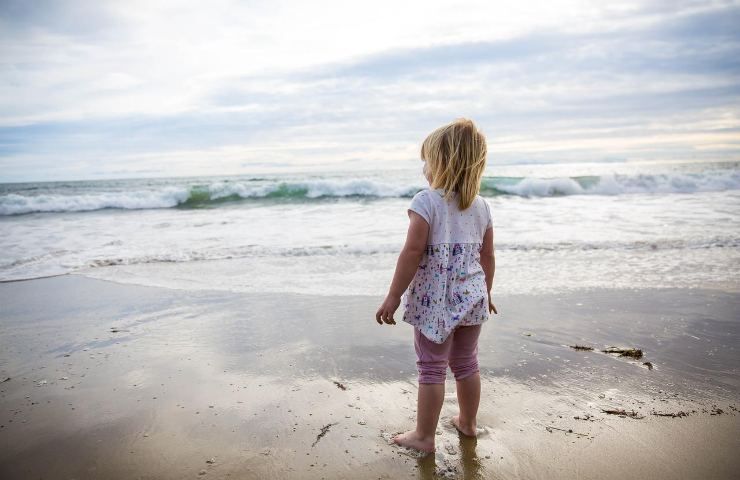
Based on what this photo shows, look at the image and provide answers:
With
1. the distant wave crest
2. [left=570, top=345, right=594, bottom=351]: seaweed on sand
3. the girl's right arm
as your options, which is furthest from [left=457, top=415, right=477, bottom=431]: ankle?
the distant wave crest

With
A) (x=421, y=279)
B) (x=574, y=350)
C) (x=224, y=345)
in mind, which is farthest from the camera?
(x=224, y=345)

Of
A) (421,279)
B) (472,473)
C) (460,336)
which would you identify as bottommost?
(472,473)

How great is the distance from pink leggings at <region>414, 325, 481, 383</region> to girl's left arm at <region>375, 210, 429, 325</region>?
0.21 meters

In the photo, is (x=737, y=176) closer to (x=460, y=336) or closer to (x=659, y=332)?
(x=659, y=332)

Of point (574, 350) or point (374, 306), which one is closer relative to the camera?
point (574, 350)

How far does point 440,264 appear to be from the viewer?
7.59 ft

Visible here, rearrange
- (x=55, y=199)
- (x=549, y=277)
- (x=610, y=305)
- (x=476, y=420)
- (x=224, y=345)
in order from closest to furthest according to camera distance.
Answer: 1. (x=476, y=420)
2. (x=224, y=345)
3. (x=610, y=305)
4. (x=549, y=277)
5. (x=55, y=199)

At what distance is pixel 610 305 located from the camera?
4.54m

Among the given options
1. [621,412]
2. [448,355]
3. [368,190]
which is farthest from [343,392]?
[368,190]

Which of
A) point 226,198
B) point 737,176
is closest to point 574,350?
point 226,198

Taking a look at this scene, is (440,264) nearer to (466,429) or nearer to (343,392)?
(466,429)

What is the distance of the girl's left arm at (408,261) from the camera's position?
2252 mm

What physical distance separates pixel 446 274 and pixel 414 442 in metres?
0.82

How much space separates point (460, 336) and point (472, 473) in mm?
621
